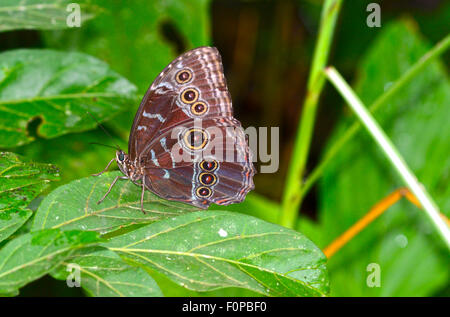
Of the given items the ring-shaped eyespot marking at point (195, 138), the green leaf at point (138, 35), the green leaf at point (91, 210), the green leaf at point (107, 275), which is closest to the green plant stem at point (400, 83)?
the ring-shaped eyespot marking at point (195, 138)

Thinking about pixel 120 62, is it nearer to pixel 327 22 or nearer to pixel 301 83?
pixel 327 22

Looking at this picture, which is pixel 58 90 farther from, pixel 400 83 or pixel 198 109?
pixel 400 83

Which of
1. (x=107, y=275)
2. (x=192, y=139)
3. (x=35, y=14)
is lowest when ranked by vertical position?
(x=107, y=275)

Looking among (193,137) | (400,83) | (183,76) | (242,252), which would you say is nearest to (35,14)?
(183,76)

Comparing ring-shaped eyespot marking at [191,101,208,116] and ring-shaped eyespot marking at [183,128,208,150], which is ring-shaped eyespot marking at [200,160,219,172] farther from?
ring-shaped eyespot marking at [191,101,208,116]

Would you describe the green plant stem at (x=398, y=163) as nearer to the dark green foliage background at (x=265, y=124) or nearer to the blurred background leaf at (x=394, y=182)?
the dark green foliage background at (x=265, y=124)
